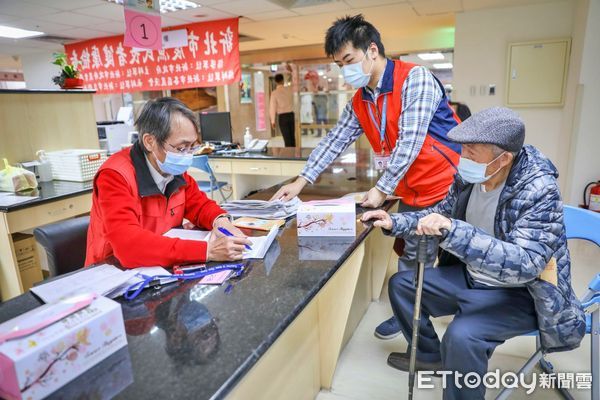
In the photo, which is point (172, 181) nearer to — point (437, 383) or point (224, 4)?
point (437, 383)

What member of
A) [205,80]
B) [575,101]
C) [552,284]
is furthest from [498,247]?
[205,80]

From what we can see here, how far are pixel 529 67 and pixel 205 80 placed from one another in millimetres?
3946

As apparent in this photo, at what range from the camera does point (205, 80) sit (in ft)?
17.1

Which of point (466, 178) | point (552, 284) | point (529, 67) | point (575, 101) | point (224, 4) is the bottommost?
point (552, 284)

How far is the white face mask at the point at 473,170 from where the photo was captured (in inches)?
49.1

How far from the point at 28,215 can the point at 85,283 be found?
1.57 metres

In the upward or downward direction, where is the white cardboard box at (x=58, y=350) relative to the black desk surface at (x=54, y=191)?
upward

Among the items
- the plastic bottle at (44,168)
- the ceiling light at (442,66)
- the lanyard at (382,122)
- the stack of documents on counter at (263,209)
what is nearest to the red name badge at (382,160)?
the lanyard at (382,122)

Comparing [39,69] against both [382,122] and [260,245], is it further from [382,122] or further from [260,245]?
[260,245]

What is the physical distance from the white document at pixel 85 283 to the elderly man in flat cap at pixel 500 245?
0.85m

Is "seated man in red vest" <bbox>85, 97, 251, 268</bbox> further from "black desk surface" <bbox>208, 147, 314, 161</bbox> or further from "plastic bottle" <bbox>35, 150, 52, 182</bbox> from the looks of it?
"black desk surface" <bbox>208, 147, 314, 161</bbox>

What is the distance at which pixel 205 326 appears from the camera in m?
0.83

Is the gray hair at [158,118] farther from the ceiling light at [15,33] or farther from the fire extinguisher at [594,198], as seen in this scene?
the ceiling light at [15,33]

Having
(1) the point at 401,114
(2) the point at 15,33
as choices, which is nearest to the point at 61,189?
(1) the point at 401,114
